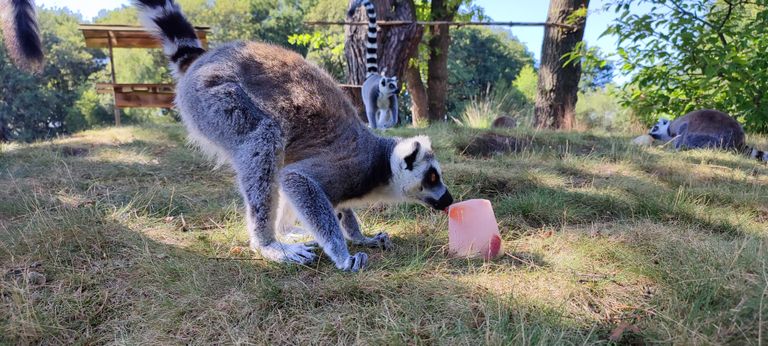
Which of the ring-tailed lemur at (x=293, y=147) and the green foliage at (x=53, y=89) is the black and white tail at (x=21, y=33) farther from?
the green foliage at (x=53, y=89)

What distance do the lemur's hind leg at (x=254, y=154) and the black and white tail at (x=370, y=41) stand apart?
6183 millimetres

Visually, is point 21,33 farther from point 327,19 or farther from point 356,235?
point 327,19

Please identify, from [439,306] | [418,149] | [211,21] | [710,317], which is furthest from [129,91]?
[211,21]

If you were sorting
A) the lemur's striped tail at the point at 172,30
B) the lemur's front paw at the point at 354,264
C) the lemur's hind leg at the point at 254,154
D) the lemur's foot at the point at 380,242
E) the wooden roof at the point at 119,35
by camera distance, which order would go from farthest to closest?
the wooden roof at the point at 119,35, the lemur's striped tail at the point at 172,30, the lemur's foot at the point at 380,242, the lemur's hind leg at the point at 254,154, the lemur's front paw at the point at 354,264

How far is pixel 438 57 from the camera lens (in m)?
12.3

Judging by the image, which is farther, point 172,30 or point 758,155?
point 758,155

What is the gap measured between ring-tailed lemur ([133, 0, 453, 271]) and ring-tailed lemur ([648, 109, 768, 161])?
6.34 m

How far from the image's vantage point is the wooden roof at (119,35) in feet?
36.5

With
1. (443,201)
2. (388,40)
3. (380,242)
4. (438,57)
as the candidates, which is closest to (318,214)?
(380,242)

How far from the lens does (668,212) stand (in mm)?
3570

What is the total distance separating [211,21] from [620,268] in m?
39.9

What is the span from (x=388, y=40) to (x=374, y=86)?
1.02 meters

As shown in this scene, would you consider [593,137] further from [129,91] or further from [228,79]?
[129,91]

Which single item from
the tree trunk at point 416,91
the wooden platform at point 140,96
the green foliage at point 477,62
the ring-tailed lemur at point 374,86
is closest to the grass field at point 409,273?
the ring-tailed lemur at point 374,86
